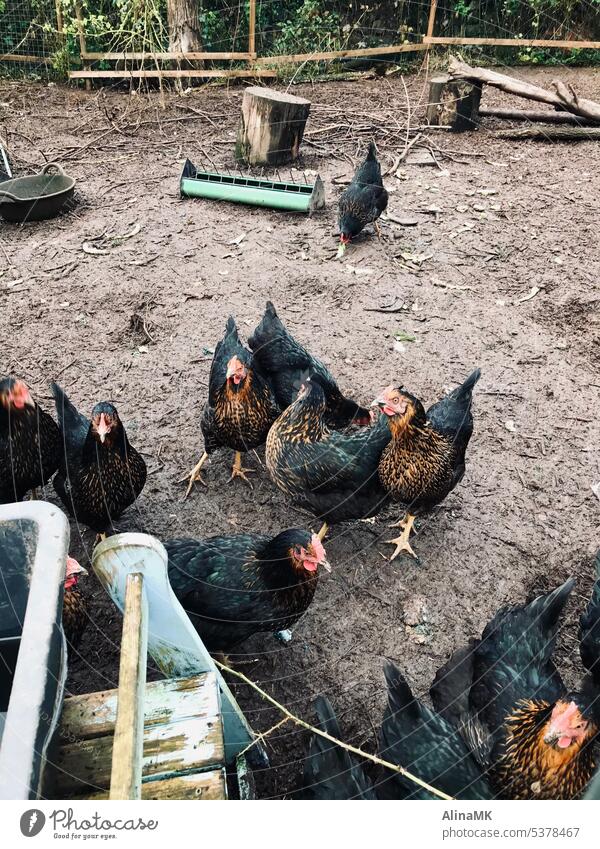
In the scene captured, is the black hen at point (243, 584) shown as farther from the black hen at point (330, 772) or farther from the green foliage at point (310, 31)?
the green foliage at point (310, 31)

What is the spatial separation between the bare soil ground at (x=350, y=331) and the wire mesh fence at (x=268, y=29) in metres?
1.07

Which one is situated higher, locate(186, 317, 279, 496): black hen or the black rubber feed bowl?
the black rubber feed bowl

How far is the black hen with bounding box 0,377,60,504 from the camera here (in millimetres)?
2631

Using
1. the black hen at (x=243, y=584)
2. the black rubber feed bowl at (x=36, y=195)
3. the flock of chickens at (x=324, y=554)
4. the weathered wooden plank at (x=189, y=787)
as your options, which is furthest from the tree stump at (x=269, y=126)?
the weathered wooden plank at (x=189, y=787)

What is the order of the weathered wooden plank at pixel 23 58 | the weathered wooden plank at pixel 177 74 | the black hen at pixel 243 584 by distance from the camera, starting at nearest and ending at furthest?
the black hen at pixel 243 584 → the weathered wooden plank at pixel 177 74 → the weathered wooden plank at pixel 23 58

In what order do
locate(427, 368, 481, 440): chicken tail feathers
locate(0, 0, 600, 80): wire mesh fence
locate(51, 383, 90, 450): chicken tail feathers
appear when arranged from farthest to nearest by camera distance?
locate(0, 0, 600, 80): wire mesh fence → locate(427, 368, 481, 440): chicken tail feathers → locate(51, 383, 90, 450): chicken tail feathers

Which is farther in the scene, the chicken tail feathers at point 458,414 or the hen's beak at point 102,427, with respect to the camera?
the chicken tail feathers at point 458,414

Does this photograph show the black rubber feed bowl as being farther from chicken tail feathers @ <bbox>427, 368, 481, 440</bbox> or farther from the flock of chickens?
chicken tail feathers @ <bbox>427, 368, 481, 440</bbox>

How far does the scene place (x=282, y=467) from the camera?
9.22 ft

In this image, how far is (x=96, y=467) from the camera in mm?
2646

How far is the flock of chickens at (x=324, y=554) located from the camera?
5.92ft

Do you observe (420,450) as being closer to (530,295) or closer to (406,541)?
(406,541)

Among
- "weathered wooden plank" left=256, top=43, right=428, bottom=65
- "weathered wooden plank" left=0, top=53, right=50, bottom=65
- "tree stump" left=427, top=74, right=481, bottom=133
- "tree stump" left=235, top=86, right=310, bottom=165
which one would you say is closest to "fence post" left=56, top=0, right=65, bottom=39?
"weathered wooden plank" left=0, top=53, right=50, bottom=65

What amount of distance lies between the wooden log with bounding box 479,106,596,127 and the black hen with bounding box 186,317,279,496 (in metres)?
5.48
